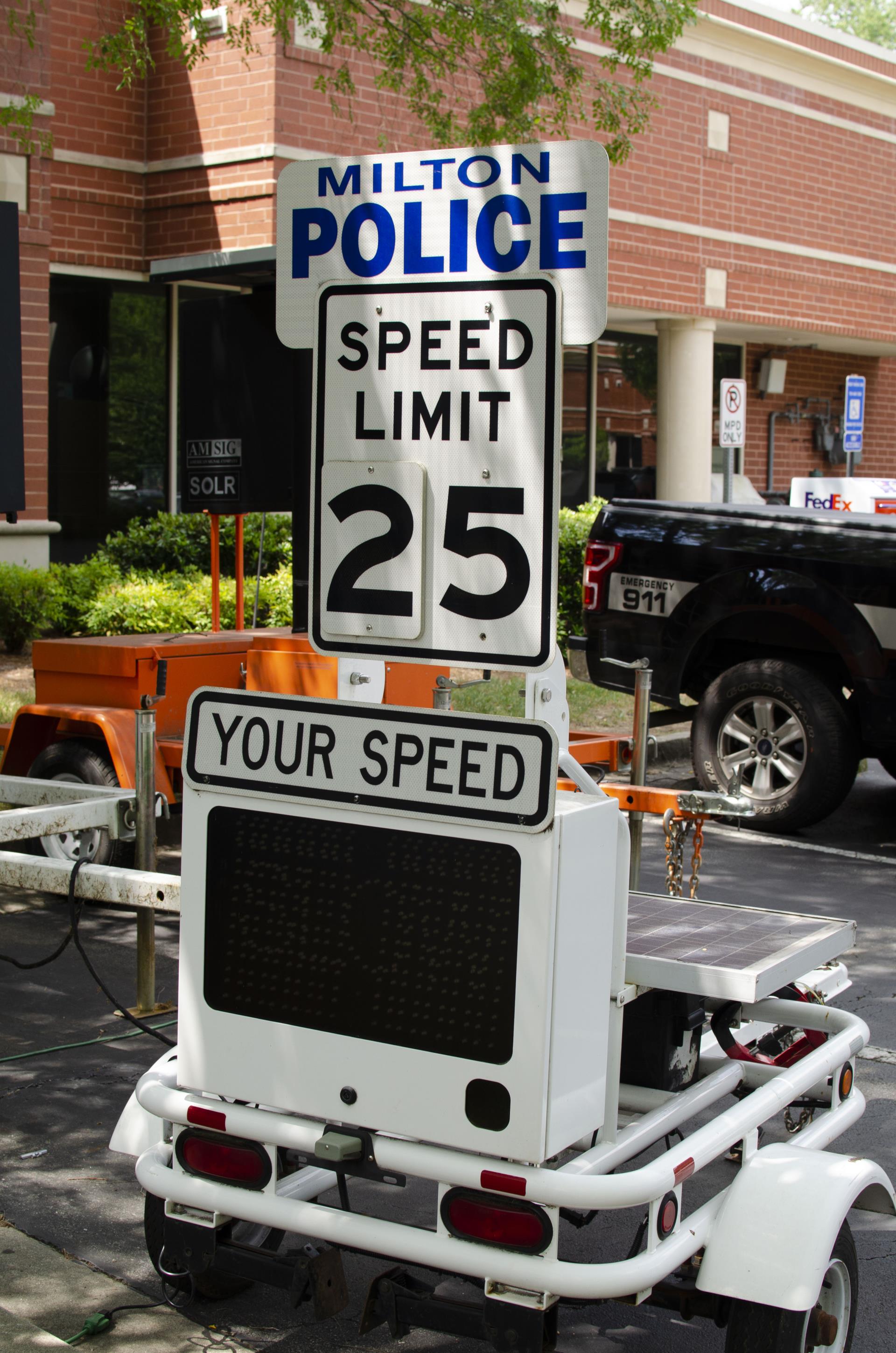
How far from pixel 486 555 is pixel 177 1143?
1411 mm

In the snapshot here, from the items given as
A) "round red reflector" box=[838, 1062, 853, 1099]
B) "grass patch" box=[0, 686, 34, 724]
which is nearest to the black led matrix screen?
"round red reflector" box=[838, 1062, 853, 1099]

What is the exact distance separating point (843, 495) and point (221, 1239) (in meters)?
14.7

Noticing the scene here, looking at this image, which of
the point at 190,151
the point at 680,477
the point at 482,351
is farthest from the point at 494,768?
the point at 680,477

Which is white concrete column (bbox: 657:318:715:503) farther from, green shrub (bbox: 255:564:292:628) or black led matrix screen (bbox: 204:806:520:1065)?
black led matrix screen (bbox: 204:806:520:1065)

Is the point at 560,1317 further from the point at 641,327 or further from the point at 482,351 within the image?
the point at 641,327

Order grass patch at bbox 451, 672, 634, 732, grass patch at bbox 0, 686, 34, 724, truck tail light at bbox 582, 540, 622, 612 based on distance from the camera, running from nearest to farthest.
Result: 1. grass patch at bbox 451, 672, 634, 732
2. truck tail light at bbox 582, 540, 622, 612
3. grass patch at bbox 0, 686, 34, 724

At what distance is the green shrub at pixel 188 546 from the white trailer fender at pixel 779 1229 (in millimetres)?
12941

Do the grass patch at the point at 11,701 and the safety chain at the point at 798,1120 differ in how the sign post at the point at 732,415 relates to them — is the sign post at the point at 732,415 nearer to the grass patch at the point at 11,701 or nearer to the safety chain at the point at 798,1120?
the grass patch at the point at 11,701

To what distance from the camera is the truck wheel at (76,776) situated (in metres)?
7.27

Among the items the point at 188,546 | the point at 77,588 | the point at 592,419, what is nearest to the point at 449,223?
the point at 77,588

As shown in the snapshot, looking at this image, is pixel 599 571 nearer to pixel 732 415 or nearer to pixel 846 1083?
pixel 846 1083

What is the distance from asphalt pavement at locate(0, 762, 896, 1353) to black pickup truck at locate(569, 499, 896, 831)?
691 mm

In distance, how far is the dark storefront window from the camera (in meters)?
18.1

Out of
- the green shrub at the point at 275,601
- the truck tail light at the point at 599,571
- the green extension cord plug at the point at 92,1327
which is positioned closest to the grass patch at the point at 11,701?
A: the green shrub at the point at 275,601
